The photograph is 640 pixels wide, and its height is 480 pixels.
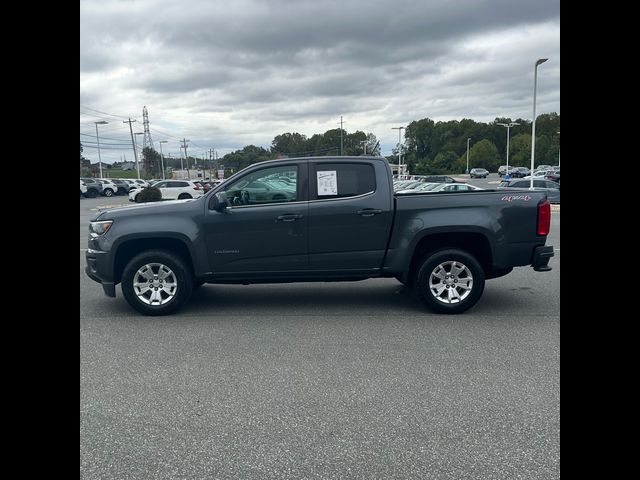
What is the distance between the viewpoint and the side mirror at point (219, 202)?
6.21 metres

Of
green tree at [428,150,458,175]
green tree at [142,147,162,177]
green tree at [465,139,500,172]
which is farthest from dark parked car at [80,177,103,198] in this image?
green tree at [465,139,500,172]

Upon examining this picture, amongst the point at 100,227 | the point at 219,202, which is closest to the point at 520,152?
the point at 219,202

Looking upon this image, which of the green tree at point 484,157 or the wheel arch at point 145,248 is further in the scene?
the green tree at point 484,157

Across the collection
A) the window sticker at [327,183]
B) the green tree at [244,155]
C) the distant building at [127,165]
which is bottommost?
the window sticker at [327,183]

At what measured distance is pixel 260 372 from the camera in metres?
4.45

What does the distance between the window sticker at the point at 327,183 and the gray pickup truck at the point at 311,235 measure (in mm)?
13

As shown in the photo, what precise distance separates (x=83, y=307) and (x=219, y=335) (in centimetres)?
248

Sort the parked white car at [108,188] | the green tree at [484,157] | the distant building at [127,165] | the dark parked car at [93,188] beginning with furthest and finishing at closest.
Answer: the distant building at [127,165], the green tree at [484,157], the parked white car at [108,188], the dark parked car at [93,188]

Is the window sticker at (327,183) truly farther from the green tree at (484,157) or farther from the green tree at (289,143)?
the green tree at (484,157)

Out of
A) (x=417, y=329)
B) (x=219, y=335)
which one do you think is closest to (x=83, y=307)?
(x=219, y=335)

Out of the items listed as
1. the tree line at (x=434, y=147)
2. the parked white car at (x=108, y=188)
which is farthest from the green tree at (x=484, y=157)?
the parked white car at (x=108, y=188)

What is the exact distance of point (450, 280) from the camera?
6.28m

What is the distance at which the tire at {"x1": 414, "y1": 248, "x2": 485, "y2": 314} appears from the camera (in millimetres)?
6227
